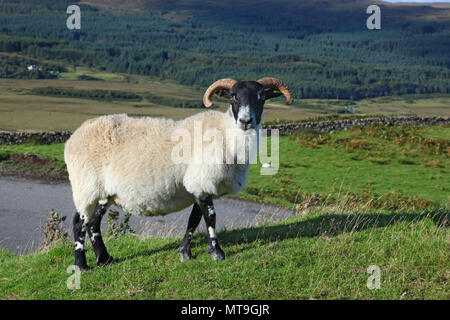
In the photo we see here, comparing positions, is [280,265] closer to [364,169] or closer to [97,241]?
[97,241]

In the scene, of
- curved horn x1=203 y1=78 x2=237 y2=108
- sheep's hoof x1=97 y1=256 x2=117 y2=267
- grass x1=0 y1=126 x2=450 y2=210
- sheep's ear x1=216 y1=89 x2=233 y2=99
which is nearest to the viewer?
sheep's ear x1=216 y1=89 x2=233 y2=99

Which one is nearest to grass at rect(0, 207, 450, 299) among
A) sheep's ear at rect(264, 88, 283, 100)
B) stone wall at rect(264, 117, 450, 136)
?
sheep's ear at rect(264, 88, 283, 100)

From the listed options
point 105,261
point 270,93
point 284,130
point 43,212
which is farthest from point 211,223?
point 284,130

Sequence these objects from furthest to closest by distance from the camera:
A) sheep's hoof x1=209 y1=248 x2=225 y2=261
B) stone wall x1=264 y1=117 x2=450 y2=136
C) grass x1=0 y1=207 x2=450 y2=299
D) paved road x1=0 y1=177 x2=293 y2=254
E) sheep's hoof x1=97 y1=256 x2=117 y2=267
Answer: stone wall x1=264 y1=117 x2=450 y2=136
paved road x1=0 y1=177 x2=293 y2=254
sheep's hoof x1=97 y1=256 x2=117 y2=267
sheep's hoof x1=209 y1=248 x2=225 y2=261
grass x1=0 y1=207 x2=450 y2=299

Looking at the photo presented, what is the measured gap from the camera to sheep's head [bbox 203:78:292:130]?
873cm

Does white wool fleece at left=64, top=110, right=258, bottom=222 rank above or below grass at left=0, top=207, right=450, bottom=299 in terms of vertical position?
above

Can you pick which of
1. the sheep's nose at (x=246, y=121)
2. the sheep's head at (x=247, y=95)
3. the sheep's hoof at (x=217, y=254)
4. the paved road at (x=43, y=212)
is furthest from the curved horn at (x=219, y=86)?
the paved road at (x=43, y=212)

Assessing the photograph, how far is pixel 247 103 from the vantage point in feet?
28.8

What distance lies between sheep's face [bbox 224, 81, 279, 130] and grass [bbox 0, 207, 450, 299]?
2443mm

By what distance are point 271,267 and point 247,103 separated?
2.91m

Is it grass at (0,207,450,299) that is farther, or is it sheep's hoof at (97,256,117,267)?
sheep's hoof at (97,256,117,267)

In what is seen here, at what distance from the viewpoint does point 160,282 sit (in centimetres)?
833

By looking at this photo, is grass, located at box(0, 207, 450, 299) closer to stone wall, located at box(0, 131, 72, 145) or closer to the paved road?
the paved road
